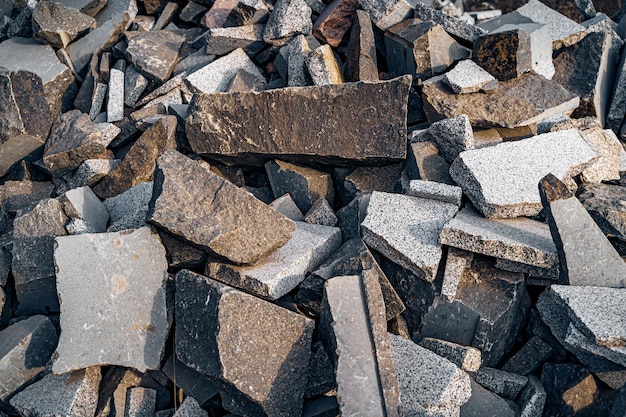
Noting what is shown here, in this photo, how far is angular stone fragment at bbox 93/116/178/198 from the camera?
3832 millimetres

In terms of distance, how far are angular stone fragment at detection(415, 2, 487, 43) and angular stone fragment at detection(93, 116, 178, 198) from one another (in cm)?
210

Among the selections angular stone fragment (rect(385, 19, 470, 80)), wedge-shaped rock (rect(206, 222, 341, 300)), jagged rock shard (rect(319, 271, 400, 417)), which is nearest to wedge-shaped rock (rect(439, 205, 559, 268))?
jagged rock shard (rect(319, 271, 400, 417))

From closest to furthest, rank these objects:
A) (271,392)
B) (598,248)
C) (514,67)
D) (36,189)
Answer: (271,392) < (598,248) < (514,67) < (36,189)

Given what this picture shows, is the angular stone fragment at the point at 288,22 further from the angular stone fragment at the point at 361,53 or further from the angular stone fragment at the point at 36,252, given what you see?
the angular stone fragment at the point at 36,252

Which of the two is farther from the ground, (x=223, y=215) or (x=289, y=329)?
(x=223, y=215)

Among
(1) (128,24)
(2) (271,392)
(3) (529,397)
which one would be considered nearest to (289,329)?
(2) (271,392)

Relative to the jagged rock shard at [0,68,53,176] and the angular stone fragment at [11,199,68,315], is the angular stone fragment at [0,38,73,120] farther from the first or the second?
the angular stone fragment at [11,199,68,315]

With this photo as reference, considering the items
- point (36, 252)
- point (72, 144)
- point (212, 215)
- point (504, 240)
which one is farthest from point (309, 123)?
point (36, 252)

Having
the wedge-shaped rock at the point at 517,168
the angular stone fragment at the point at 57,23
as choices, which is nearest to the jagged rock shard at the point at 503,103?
the wedge-shaped rock at the point at 517,168

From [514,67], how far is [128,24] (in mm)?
3391

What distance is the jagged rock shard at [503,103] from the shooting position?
3.76 m

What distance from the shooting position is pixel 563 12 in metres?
5.15

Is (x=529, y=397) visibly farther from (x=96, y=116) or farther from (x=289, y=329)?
(x=96, y=116)

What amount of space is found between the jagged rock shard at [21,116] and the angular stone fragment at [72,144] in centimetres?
12
